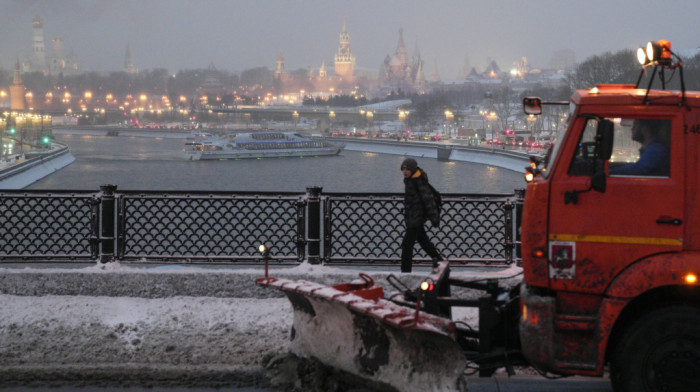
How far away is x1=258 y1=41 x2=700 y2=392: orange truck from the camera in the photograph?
16.6ft

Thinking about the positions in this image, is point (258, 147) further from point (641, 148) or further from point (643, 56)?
point (641, 148)

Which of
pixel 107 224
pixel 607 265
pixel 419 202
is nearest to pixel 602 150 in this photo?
pixel 607 265

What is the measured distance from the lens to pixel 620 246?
16.9 feet

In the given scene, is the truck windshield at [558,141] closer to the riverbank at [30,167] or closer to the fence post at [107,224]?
the fence post at [107,224]

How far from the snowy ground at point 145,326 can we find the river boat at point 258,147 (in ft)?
325

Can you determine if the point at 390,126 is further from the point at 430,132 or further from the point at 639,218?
the point at 639,218

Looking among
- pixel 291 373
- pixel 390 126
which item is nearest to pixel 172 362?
pixel 291 373

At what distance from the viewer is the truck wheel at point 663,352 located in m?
5.05

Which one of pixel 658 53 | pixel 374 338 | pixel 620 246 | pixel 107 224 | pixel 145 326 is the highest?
pixel 658 53

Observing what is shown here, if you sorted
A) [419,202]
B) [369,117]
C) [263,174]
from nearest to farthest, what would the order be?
[419,202], [263,174], [369,117]

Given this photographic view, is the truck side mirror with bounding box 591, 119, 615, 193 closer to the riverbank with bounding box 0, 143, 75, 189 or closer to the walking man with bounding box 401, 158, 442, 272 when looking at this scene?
the walking man with bounding box 401, 158, 442, 272

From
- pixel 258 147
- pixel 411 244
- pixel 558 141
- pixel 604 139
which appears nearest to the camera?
pixel 604 139

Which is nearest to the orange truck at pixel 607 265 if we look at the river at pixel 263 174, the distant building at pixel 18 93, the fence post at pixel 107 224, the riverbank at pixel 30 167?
the fence post at pixel 107 224

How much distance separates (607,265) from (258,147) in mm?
109608
